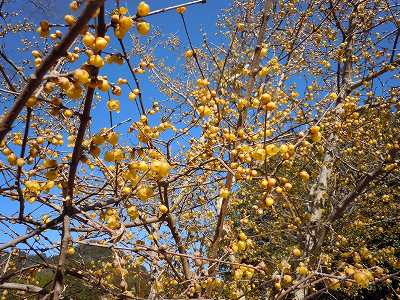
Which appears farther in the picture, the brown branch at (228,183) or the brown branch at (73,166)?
the brown branch at (228,183)

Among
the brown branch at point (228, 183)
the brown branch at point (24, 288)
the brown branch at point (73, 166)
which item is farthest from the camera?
the brown branch at point (228, 183)

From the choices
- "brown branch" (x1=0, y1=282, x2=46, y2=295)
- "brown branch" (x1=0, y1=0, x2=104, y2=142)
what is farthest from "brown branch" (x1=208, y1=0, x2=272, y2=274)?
"brown branch" (x1=0, y1=0, x2=104, y2=142)

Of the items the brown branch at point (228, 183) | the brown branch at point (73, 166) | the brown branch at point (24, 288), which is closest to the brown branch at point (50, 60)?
the brown branch at point (73, 166)

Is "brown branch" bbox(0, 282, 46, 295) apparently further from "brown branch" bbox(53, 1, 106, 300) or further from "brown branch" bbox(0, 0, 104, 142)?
"brown branch" bbox(0, 0, 104, 142)

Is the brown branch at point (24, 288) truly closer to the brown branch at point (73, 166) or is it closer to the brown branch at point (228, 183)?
the brown branch at point (73, 166)

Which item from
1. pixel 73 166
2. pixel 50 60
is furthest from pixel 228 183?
pixel 50 60

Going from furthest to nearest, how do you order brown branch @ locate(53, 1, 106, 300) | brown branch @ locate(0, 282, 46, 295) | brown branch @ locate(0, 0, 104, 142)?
brown branch @ locate(0, 282, 46, 295), brown branch @ locate(53, 1, 106, 300), brown branch @ locate(0, 0, 104, 142)

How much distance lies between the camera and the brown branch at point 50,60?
964 mm

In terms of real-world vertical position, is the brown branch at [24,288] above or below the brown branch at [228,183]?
below

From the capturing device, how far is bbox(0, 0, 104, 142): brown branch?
37.9 inches

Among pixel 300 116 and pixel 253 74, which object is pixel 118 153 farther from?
pixel 300 116

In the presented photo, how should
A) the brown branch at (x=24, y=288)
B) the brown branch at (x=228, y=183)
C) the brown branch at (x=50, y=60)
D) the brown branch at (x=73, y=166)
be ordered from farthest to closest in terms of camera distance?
the brown branch at (x=228, y=183) → the brown branch at (x=24, y=288) → the brown branch at (x=73, y=166) → the brown branch at (x=50, y=60)

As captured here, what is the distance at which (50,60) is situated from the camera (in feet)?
3.72

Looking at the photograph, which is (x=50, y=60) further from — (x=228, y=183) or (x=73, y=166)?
(x=228, y=183)
